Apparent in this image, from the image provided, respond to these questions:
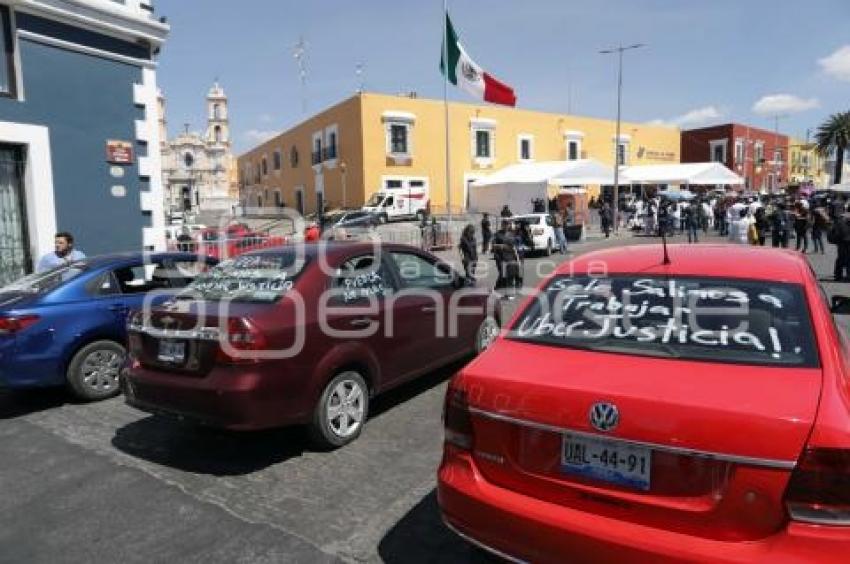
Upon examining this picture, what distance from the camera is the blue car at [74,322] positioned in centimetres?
559

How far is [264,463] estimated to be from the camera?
4.55 meters

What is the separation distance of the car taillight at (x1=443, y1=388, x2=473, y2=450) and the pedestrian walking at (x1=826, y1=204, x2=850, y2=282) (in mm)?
12752

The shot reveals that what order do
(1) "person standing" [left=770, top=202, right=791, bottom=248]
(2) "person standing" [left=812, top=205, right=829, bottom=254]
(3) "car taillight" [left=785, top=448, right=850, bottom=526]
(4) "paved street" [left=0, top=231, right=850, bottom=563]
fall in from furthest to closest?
(1) "person standing" [left=770, top=202, right=791, bottom=248], (2) "person standing" [left=812, top=205, right=829, bottom=254], (4) "paved street" [left=0, top=231, right=850, bottom=563], (3) "car taillight" [left=785, top=448, right=850, bottom=526]

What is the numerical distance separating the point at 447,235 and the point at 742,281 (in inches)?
851

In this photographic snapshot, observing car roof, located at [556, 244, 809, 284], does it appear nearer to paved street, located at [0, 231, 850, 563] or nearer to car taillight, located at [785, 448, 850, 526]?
car taillight, located at [785, 448, 850, 526]

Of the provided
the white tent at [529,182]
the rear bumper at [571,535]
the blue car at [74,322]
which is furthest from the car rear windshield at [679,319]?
the white tent at [529,182]

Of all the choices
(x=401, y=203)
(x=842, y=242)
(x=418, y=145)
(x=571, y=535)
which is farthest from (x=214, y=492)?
(x=418, y=145)

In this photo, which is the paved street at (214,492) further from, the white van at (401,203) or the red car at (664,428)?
the white van at (401,203)

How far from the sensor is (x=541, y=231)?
68.8ft


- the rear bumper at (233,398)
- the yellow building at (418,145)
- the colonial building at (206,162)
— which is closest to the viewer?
the rear bumper at (233,398)

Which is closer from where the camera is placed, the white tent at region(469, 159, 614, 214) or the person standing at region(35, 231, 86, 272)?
the person standing at region(35, 231, 86, 272)

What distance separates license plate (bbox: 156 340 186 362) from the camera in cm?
446

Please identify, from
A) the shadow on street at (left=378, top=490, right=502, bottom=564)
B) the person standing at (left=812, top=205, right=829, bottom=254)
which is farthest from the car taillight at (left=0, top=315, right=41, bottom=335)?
the person standing at (left=812, top=205, right=829, bottom=254)

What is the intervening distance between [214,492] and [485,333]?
353 cm
